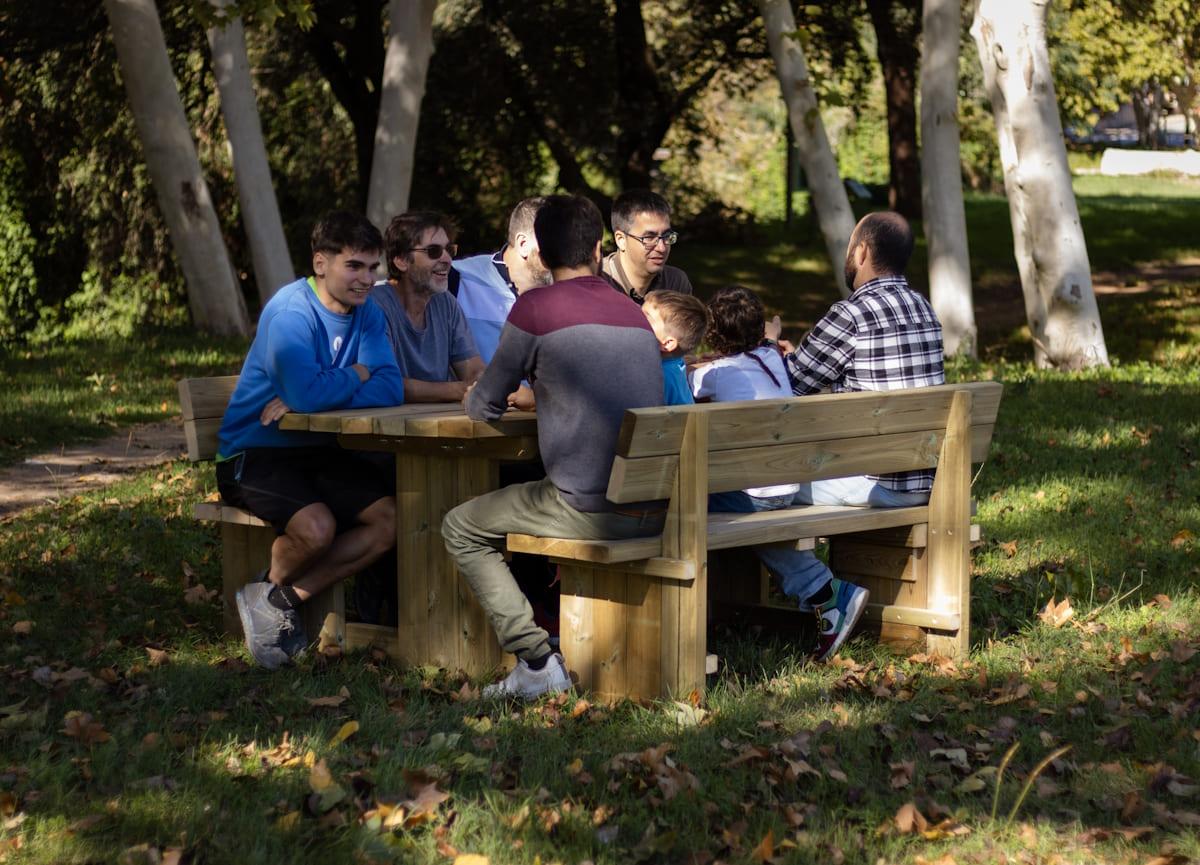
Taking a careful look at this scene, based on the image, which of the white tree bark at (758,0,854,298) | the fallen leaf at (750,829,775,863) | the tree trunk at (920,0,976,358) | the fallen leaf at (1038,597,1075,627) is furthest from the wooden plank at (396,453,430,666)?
the tree trunk at (920,0,976,358)

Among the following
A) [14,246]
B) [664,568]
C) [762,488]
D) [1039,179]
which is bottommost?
[664,568]

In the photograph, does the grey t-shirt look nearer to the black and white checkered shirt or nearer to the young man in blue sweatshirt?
the young man in blue sweatshirt

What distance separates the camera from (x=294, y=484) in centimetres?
591

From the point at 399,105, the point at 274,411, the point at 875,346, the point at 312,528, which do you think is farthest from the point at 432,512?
the point at 399,105

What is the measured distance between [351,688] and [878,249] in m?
2.62

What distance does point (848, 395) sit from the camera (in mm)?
5641

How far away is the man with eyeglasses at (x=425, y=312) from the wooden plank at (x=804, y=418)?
59.7 inches

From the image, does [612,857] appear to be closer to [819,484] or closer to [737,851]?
[737,851]

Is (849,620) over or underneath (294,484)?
underneath

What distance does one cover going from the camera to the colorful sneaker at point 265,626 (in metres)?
5.89

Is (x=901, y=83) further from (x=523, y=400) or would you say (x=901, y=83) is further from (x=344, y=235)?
(x=523, y=400)

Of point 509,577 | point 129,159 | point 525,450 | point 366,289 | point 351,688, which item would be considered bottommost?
point 351,688

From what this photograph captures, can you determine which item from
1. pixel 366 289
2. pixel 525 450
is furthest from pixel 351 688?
pixel 366 289

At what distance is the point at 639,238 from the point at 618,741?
2631 millimetres
